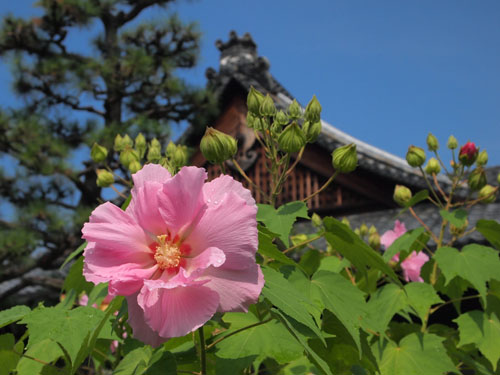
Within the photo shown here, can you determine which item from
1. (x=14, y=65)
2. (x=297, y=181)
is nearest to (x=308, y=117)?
(x=297, y=181)

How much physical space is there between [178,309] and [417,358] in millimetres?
752

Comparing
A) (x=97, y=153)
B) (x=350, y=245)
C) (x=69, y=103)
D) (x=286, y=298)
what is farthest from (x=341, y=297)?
(x=69, y=103)

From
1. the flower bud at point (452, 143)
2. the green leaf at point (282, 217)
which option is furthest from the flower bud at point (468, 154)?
the green leaf at point (282, 217)

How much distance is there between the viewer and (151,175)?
728 mm

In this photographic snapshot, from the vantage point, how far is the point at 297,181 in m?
5.83

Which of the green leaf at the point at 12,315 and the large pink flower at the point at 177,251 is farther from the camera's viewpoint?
the green leaf at the point at 12,315

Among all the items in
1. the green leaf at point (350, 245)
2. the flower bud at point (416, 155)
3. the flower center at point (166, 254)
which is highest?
the flower bud at point (416, 155)

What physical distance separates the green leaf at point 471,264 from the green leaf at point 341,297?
513 mm

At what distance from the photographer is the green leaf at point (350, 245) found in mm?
903

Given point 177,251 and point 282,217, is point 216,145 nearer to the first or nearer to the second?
point 282,217

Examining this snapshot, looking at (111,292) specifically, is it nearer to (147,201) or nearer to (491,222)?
(147,201)

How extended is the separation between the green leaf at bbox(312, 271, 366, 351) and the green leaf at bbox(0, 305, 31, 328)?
0.49 meters

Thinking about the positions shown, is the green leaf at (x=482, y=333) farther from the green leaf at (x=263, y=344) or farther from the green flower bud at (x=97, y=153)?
the green flower bud at (x=97, y=153)

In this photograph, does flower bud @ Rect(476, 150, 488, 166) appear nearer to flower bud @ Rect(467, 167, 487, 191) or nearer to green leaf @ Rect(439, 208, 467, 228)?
flower bud @ Rect(467, 167, 487, 191)
